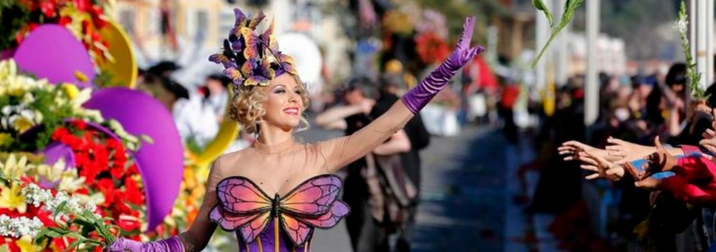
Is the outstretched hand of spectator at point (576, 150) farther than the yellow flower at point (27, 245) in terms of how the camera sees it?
No

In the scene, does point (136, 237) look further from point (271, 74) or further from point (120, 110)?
point (271, 74)

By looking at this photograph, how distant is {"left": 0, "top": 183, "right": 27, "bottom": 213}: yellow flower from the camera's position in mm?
7969

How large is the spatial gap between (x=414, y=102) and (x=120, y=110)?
4184mm

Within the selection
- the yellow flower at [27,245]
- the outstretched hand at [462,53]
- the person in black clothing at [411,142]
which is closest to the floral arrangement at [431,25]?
the person in black clothing at [411,142]

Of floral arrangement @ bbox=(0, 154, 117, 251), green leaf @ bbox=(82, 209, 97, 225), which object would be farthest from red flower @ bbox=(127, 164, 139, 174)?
green leaf @ bbox=(82, 209, 97, 225)

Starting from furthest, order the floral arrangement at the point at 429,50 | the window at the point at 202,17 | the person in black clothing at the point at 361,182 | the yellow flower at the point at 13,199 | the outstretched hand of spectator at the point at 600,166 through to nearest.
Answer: the window at the point at 202,17 < the floral arrangement at the point at 429,50 < the person in black clothing at the point at 361,182 < the yellow flower at the point at 13,199 < the outstretched hand of spectator at the point at 600,166

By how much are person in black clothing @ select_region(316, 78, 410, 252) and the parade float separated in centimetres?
162

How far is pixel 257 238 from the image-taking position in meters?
6.89

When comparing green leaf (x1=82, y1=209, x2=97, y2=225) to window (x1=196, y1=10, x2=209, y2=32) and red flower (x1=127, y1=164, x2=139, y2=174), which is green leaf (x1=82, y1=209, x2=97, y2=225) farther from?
window (x1=196, y1=10, x2=209, y2=32)

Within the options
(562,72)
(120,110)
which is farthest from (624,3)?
(120,110)

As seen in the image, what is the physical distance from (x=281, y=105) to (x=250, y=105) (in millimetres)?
113

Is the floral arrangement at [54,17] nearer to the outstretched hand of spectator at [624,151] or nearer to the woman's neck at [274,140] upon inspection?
the woman's neck at [274,140]

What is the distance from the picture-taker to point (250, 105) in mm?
7055

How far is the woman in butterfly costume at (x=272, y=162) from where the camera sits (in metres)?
6.88
